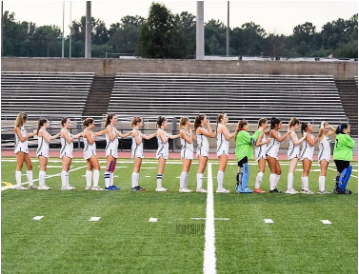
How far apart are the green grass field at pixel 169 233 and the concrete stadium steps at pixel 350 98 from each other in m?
27.6

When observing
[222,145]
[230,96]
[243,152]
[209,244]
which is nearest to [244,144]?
[243,152]

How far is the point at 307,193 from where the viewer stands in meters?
15.8

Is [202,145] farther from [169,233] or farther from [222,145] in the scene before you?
[169,233]

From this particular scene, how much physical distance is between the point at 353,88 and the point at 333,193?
32.4 meters

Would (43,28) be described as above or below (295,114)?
above

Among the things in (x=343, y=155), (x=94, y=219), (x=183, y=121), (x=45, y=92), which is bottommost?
(x=94, y=219)

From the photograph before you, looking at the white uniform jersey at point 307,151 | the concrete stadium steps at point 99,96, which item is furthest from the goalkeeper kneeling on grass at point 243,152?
the concrete stadium steps at point 99,96

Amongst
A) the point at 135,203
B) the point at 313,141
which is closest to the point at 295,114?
the point at 313,141

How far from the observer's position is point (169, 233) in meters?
10.1

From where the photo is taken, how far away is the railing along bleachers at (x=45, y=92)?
1730 inches

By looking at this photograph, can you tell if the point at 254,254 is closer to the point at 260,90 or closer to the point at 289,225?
the point at 289,225

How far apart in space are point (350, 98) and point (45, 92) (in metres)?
17.2

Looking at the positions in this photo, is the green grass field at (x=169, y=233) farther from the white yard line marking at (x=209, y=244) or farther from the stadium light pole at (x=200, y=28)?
the stadium light pole at (x=200, y=28)

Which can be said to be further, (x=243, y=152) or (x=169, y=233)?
(x=243, y=152)
